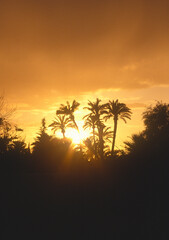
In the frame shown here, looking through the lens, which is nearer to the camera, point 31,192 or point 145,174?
point 31,192

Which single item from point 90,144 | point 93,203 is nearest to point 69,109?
point 90,144

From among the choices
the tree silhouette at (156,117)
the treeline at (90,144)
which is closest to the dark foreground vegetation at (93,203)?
the treeline at (90,144)

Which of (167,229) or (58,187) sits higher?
(58,187)

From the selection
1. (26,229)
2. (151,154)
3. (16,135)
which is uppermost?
(16,135)

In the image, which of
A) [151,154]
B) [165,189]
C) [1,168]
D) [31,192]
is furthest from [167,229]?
[1,168]

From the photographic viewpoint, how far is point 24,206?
7.42m

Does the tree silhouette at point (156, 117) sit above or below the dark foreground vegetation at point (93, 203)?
above

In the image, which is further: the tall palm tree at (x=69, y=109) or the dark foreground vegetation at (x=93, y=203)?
the tall palm tree at (x=69, y=109)

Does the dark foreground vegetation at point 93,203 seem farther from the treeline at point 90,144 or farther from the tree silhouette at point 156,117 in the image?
the tree silhouette at point 156,117

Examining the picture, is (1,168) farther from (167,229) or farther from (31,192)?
(167,229)

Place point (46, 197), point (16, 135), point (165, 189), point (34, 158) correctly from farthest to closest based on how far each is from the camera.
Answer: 1. point (34, 158)
2. point (16, 135)
3. point (165, 189)
4. point (46, 197)

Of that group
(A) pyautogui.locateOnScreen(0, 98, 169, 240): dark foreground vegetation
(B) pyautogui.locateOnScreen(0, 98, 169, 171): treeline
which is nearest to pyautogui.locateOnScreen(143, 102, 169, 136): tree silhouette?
(B) pyautogui.locateOnScreen(0, 98, 169, 171): treeline

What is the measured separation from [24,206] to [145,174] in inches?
190

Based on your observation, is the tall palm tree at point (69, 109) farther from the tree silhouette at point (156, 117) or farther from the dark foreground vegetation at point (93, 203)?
the dark foreground vegetation at point (93, 203)
